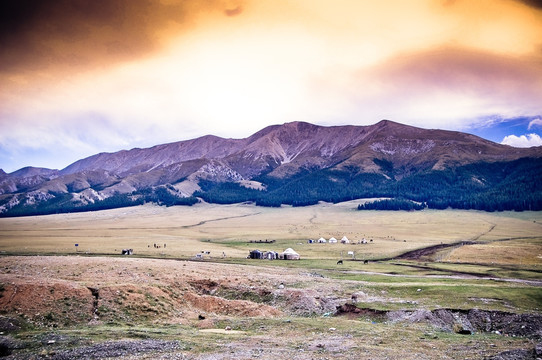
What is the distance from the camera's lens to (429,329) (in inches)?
1385

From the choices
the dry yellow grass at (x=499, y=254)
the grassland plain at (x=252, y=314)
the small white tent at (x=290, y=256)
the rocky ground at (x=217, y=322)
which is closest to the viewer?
the rocky ground at (x=217, y=322)

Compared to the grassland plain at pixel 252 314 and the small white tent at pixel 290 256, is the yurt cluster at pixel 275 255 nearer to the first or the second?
the small white tent at pixel 290 256

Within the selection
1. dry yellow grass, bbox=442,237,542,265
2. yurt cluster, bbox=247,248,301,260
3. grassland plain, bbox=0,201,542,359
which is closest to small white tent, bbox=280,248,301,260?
yurt cluster, bbox=247,248,301,260

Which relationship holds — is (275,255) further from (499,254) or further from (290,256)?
(499,254)

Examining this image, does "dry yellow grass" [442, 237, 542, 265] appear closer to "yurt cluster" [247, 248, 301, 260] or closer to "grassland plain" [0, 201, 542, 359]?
"grassland plain" [0, 201, 542, 359]

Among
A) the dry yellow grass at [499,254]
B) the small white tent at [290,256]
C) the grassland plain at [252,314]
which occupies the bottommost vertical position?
the dry yellow grass at [499,254]

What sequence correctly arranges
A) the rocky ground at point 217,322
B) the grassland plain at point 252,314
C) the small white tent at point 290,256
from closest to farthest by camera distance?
1. the rocky ground at point 217,322
2. the grassland plain at point 252,314
3. the small white tent at point 290,256

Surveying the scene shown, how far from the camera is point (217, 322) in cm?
3662

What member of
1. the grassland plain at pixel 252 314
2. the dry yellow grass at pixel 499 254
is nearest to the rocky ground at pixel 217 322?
the grassland plain at pixel 252 314

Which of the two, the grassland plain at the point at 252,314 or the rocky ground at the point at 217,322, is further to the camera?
the grassland plain at the point at 252,314

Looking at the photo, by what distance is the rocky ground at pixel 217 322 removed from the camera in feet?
82.8

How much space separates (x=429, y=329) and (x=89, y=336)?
29981mm

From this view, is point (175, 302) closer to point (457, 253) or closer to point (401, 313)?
point (401, 313)

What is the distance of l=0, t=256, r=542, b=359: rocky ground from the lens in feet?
82.8
